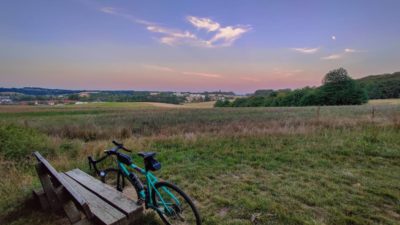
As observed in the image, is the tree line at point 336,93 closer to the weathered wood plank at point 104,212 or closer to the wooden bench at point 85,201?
the wooden bench at point 85,201

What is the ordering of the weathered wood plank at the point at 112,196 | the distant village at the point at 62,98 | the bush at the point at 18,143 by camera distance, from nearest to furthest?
the weathered wood plank at the point at 112,196 → the bush at the point at 18,143 → the distant village at the point at 62,98

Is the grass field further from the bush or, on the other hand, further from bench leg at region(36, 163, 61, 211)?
bench leg at region(36, 163, 61, 211)

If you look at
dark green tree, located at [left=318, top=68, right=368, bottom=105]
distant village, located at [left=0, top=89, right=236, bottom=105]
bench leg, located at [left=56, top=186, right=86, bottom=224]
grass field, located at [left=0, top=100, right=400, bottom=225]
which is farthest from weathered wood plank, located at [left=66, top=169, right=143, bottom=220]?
dark green tree, located at [left=318, top=68, right=368, bottom=105]

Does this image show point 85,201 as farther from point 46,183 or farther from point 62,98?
point 62,98

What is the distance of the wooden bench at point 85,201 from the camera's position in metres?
2.14

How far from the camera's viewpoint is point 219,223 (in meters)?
2.78

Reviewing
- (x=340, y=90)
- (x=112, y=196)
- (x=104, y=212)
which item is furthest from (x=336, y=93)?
(x=104, y=212)

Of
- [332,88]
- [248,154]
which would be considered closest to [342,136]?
[248,154]

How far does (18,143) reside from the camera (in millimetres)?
6199

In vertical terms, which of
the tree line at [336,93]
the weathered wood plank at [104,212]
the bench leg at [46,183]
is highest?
the tree line at [336,93]

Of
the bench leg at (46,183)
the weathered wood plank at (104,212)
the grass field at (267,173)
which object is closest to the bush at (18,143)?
the grass field at (267,173)

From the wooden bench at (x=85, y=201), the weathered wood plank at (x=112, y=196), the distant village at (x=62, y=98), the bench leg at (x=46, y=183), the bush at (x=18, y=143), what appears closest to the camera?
the wooden bench at (x=85, y=201)

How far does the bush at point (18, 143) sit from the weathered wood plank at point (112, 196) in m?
4.03

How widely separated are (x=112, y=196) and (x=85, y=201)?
24.5 inches
